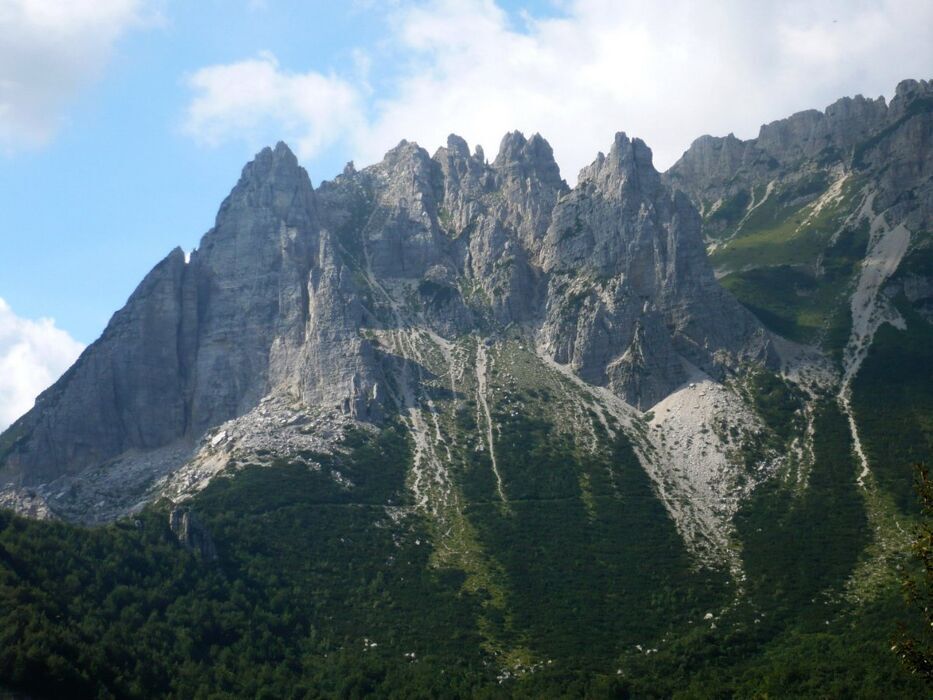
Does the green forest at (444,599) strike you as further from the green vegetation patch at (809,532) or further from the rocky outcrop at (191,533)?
the rocky outcrop at (191,533)

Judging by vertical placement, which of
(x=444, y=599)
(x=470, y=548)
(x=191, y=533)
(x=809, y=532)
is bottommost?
(x=444, y=599)

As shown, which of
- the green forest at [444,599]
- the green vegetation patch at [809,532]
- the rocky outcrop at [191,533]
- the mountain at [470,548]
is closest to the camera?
the green forest at [444,599]

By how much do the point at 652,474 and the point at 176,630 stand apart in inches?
3475

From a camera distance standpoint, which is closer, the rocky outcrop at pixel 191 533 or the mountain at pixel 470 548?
the mountain at pixel 470 548

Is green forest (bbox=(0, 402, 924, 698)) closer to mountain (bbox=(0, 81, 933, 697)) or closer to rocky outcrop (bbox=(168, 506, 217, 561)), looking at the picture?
mountain (bbox=(0, 81, 933, 697))

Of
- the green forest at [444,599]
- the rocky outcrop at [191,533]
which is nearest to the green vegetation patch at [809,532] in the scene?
the green forest at [444,599]

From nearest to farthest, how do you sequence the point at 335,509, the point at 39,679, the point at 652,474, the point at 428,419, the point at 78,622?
the point at 39,679 < the point at 78,622 < the point at 335,509 < the point at 652,474 < the point at 428,419

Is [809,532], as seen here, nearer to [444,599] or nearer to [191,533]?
[444,599]

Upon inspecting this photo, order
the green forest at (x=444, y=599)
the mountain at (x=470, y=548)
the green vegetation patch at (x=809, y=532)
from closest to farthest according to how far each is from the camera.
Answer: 1. the green forest at (x=444, y=599)
2. the mountain at (x=470, y=548)
3. the green vegetation patch at (x=809, y=532)

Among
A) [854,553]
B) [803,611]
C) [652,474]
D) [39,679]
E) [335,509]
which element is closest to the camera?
[39,679]

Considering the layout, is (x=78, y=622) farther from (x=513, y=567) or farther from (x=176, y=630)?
(x=513, y=567)

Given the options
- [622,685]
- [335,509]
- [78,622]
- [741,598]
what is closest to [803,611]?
[741,598]

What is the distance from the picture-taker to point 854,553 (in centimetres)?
15425

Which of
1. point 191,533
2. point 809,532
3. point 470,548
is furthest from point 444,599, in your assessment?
point 809,532
